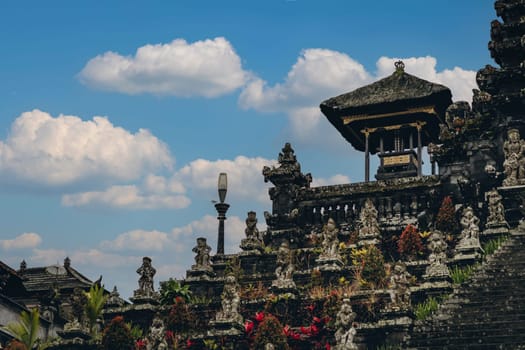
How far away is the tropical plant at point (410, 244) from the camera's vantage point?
35.3m

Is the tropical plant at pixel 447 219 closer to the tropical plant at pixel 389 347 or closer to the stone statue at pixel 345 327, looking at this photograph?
the stone statue at pixel 345 327

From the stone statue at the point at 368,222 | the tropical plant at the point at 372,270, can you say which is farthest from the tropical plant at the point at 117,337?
the stone statue at the point at 368,222

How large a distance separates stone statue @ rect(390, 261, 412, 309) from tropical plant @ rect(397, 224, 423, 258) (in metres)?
5.20

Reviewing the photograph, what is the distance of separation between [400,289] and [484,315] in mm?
3067

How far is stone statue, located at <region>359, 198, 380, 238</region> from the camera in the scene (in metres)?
37.3

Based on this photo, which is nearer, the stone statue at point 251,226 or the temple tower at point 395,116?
the stone statue at point 251,226

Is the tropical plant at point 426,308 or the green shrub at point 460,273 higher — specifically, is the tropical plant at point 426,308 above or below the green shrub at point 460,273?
below

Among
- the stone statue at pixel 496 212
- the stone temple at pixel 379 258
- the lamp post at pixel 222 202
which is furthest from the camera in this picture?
the lamp post at pixel 222 202

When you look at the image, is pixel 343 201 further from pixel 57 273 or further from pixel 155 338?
pixel 57 273

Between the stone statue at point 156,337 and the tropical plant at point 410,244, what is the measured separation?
9218 millimetres

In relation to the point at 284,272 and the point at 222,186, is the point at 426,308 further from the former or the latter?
the point at 222,186

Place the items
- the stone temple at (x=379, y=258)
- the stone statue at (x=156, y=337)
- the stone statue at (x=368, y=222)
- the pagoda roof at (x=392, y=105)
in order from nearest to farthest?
1. the stone temple at (x=379, y=258)
2. the stone statue at (x=156, y=337)
3. the stone statue at (x=368, y=222)
4. the pagoda roof at (x=392, y=105)

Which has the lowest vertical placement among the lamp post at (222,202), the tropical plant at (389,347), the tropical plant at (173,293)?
the tropical plant at (389,347)

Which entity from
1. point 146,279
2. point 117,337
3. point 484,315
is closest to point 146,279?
point 146,279
